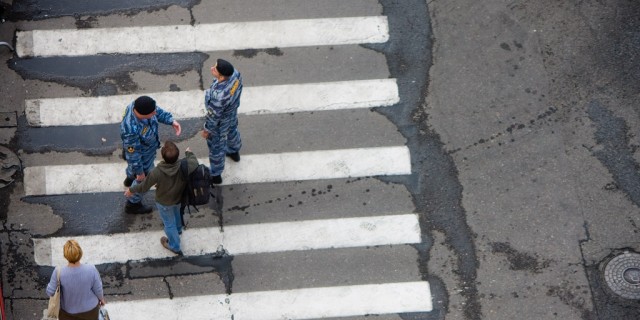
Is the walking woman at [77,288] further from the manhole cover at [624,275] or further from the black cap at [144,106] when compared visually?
the manhole cover at [624,275]

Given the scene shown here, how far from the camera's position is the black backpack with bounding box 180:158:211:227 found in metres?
9.98

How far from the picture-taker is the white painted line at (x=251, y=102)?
1204 cm

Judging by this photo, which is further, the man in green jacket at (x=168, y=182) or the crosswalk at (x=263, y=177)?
the crosswalk at (x=263, y=177)

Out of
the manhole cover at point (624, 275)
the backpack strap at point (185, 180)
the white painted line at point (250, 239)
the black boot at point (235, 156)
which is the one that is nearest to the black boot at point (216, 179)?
the black boot at point (235, 156)

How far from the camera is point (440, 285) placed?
36.8 feet

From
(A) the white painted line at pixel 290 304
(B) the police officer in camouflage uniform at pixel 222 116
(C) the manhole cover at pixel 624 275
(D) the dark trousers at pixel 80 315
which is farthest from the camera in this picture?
(C) the manhole cover at pixel 624 275

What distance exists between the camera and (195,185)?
10.1 metres

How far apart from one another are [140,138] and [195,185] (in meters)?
0.84

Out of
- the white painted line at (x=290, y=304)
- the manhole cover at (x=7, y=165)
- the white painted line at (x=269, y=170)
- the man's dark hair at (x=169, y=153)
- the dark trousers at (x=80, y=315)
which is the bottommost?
the dark trousers at (x=80, y=315)

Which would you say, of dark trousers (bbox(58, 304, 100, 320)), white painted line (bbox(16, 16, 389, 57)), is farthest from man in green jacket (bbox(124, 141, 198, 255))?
white painted line (bbox(16, 16, 389, 57))

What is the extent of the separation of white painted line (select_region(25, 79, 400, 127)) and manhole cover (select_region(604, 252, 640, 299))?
11.3ft

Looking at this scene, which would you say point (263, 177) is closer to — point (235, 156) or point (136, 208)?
point (235, 156)

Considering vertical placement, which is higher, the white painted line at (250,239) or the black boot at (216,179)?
the black boot at (216,179)

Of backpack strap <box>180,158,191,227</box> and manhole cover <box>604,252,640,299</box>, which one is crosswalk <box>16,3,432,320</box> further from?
manhole cover <box>604,252,640,299</box>
